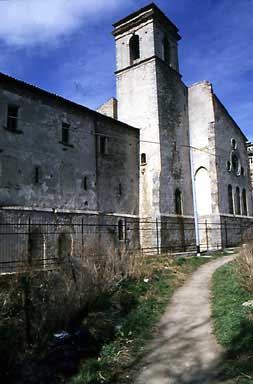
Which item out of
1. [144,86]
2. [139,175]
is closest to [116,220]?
[139,175]

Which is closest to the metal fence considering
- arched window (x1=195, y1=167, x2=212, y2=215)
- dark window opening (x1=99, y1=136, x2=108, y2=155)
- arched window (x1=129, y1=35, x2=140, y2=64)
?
arched window (x1=195, y1=167, x2=212, y2=215)

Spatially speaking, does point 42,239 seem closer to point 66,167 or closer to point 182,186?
point 66,167

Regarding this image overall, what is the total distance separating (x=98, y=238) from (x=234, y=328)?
A: 1290 centimetres

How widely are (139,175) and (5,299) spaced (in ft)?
52.1

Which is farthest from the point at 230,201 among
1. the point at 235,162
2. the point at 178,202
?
the point at 178,202

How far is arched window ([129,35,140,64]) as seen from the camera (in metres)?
26.4

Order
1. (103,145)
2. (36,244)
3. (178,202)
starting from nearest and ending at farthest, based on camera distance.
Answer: (36,244), (103,145), (178,202)

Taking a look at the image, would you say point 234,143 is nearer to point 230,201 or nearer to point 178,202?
point 230,201

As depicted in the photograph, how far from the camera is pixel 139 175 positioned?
23.8m

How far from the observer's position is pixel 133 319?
8.35 metres

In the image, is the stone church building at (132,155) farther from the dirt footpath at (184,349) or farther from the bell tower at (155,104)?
the dirt footpath at (184,349)

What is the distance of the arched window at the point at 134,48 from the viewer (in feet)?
86.5

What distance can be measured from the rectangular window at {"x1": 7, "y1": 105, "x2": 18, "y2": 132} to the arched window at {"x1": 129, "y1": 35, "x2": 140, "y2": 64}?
12.7m

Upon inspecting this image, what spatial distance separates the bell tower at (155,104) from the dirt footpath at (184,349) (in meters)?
13.2
